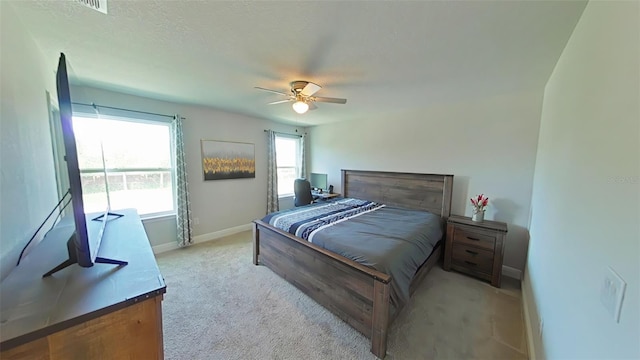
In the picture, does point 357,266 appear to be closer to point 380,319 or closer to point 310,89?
point 380,319

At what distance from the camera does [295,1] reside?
1.22 m

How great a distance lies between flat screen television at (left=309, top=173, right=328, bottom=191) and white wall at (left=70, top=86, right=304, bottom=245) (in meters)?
1.13

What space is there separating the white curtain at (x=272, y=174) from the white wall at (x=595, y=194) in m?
4.19

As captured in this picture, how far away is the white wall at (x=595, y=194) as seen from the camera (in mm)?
668

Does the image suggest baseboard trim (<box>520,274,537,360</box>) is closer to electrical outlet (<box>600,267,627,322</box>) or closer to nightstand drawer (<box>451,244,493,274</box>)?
nightstand drawer (<box>451,244,493,274</box>)

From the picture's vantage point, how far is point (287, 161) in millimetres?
5316

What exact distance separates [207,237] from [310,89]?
10.8ft

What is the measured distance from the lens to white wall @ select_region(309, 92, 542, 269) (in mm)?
2734

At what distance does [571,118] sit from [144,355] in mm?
2679

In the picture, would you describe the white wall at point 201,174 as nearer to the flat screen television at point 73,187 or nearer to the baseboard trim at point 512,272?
the flat screen television at point 73,187

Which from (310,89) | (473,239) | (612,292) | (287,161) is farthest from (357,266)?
(287,161)

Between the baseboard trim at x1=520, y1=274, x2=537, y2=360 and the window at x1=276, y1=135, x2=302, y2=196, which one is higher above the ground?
the window at x1=276, y1=135, x2=302, y2=196

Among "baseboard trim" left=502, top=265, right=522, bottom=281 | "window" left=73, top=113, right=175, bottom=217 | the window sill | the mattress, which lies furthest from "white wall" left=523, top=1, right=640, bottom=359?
the window sill

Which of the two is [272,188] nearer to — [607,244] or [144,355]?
[144,355]
